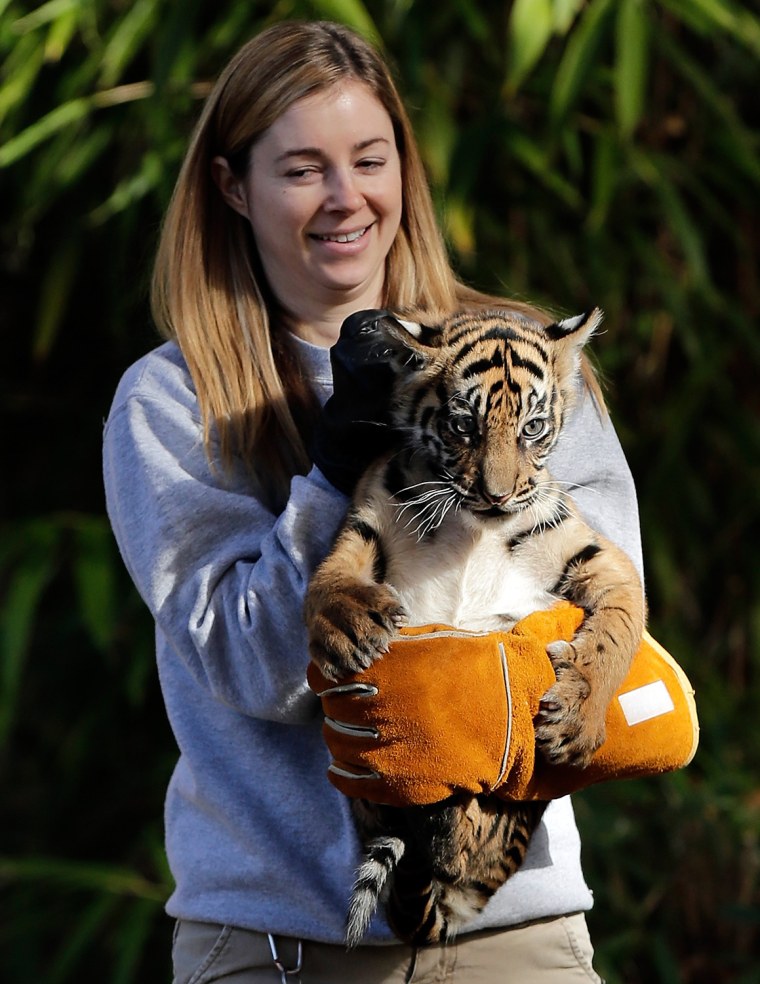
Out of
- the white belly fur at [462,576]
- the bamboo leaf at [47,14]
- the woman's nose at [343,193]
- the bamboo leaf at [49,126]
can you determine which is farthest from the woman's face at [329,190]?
the bamboo leaf at [47,14]

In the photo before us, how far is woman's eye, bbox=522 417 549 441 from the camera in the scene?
1861 mm

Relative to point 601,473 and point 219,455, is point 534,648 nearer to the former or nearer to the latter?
point 601,473

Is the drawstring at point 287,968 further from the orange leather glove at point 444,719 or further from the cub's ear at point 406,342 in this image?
the cub's ear at point 406,342

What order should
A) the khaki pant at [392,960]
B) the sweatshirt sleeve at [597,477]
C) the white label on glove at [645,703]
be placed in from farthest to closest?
the sweatshirt sleeve at [597,477] → the khaki pant at [392,960] → the white label on glove at [645,703]

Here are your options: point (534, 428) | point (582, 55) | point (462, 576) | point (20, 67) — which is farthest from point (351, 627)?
point (20, 67)

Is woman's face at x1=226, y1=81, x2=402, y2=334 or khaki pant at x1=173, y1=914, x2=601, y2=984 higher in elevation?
woman's face at x1=226, y1=81, x2=402, y2=334

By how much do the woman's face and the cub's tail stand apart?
36.9 inches

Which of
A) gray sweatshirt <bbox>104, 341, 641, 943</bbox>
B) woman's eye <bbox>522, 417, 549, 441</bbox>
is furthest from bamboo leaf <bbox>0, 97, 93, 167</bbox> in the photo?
woman's eye <bbox>522, 417, 549, 441</bbox>

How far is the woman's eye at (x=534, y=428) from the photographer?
1861 millimetres

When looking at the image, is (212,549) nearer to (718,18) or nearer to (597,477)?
(597,477)

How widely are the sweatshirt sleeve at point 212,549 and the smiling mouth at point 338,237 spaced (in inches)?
13.4

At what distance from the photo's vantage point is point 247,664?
6.15 ft

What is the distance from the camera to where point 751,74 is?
171 inches

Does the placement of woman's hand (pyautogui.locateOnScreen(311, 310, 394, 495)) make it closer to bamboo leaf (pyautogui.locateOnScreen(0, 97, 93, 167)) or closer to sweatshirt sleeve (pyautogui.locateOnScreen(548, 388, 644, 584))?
sweatshirt sleeve (pyautogui.locateOnScreen(548, 388, 644, 584))
